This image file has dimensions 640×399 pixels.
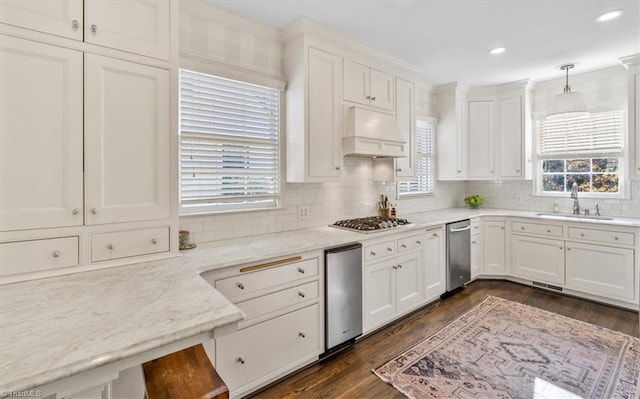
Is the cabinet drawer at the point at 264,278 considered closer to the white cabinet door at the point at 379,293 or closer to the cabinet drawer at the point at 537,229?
the white cabinet door at the point at 379,293

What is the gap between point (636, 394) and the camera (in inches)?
81.8

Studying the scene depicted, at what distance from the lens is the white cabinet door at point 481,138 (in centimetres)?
459

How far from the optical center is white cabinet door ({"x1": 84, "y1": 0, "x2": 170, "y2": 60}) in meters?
1.66

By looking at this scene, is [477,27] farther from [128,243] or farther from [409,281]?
[128,243]

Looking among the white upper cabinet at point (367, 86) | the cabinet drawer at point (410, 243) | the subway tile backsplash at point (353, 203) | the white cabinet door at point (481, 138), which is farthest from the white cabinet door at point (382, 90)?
the white cabinet door at point (481, 138)

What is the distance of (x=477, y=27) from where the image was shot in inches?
110

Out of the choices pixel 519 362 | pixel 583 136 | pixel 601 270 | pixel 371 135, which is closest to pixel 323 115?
pixel 371 135

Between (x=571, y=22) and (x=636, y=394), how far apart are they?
293 centimetres

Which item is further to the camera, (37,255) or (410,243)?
(410,243)

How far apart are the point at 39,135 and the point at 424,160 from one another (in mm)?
4276

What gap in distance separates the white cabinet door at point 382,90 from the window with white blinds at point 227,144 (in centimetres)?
104

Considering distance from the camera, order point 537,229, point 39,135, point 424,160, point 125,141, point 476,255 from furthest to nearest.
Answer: point 424,160, point 476,255, point 537,229, point 125,141, point 39,135

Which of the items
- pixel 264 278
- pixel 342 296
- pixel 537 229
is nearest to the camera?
pixel 264 278

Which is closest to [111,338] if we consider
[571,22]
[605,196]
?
[571,22]
